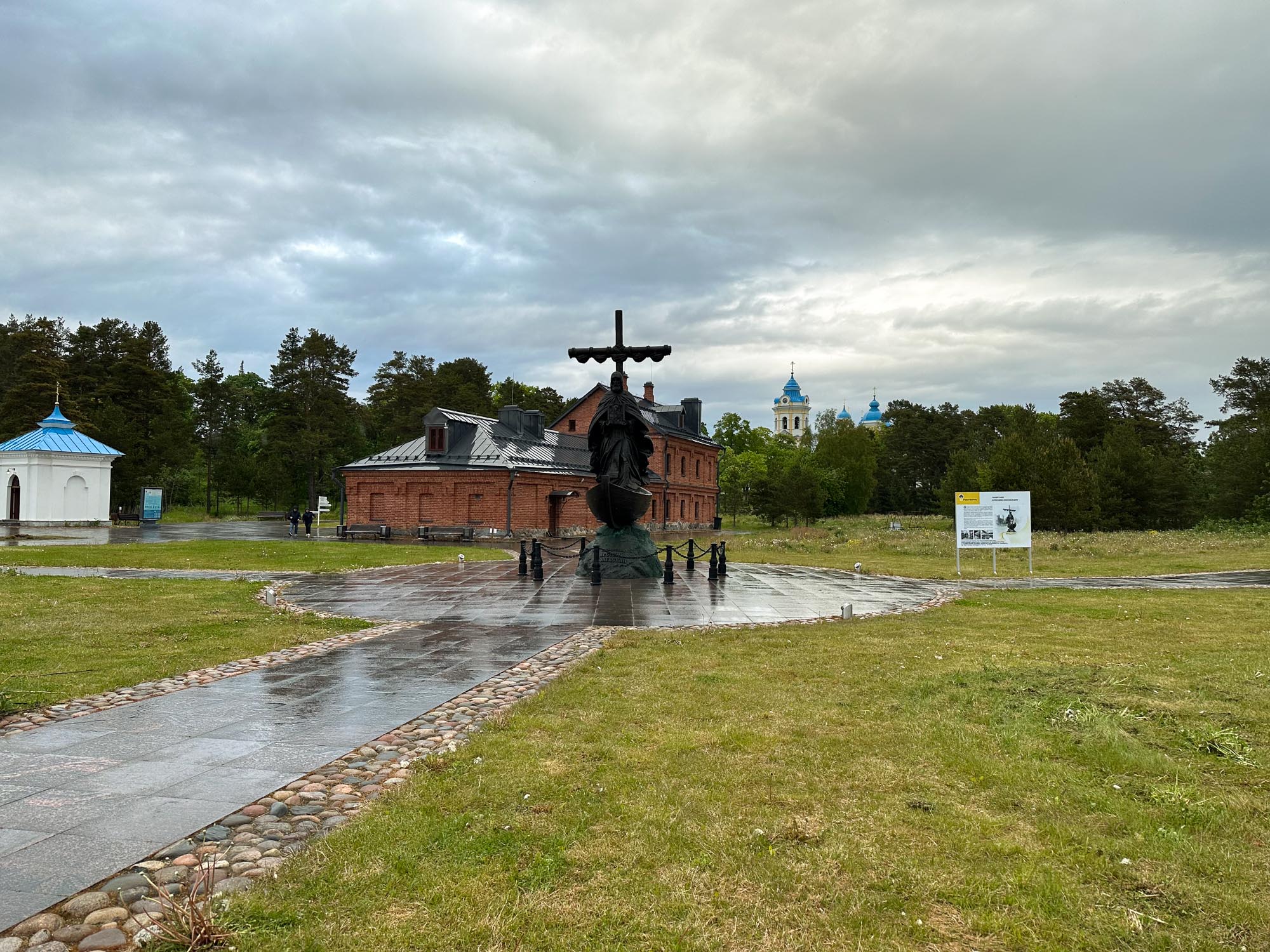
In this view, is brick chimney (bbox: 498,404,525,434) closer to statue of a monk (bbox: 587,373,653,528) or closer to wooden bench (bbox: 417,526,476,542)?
wooden bench (bbox: 417,526,476,542)

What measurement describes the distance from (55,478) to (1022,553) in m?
48.6

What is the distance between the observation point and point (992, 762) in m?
5.05

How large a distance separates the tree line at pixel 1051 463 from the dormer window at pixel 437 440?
2731 centimetres

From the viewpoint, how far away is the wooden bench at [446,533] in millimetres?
38969

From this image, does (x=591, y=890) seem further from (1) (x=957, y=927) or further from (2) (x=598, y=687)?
(2) (x=598, y=687)

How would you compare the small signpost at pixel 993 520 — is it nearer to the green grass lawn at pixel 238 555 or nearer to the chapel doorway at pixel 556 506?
the green grass lawn at pixel 238 555

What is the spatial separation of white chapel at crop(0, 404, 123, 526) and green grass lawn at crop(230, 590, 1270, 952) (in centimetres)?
4732

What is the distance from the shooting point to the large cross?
1839cm

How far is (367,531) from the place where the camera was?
40500mm

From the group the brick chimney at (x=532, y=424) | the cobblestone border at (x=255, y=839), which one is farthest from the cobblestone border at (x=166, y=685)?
the brick chimney at (x=532, y=424)

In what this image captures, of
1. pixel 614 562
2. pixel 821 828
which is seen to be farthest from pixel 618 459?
pixel 821 828

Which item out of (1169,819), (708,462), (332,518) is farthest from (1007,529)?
(332,518)

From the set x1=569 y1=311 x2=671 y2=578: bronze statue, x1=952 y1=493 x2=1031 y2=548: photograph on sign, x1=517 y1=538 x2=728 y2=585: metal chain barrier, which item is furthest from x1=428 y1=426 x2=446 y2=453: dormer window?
x1=952 y1=493 x2=1031 y2=548: photograph on sign

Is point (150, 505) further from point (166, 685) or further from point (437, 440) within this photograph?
point (166, 685)
